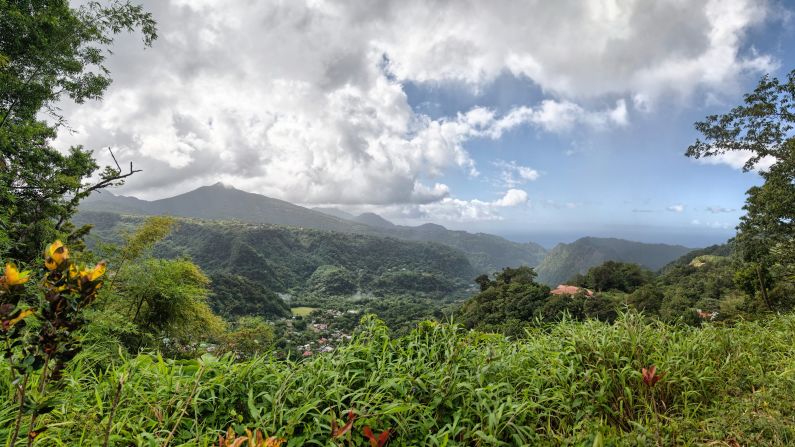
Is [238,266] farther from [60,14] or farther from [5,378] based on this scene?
[5,378]

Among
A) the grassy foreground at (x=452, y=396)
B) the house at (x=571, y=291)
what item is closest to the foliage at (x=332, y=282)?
the house at (x=571, y=291)

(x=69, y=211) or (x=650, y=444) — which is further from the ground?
(x=69, y=211)

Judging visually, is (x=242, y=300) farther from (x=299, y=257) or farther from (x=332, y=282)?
(x=299, y=257)

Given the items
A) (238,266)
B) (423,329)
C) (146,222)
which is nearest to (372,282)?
(238,266)

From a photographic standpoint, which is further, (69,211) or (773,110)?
(773,110)

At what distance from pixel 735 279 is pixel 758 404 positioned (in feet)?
38.6

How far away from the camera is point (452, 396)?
6.80ft

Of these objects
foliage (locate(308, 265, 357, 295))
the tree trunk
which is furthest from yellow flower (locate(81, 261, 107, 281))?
foliage (locate(308, 265, 357, 295))

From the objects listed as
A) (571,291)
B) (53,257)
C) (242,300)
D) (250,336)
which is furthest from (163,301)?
(242,300)

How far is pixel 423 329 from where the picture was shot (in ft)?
9.57

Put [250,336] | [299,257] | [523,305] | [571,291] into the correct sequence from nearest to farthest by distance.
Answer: [250,336] < [523,305] < [571,291] < [299,257]

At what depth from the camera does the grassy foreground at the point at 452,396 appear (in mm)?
1783

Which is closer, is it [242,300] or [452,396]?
[452,396]

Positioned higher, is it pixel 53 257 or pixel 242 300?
pixel 53 257
